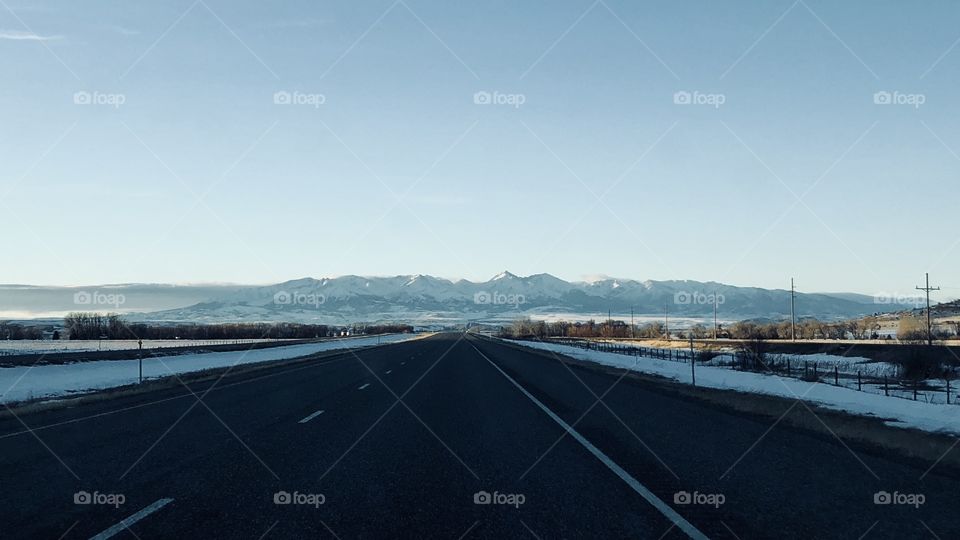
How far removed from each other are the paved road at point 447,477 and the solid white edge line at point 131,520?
18mm

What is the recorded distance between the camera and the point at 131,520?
6.69 meters

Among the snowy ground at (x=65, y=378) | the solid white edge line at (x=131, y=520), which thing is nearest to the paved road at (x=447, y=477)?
the solid white edge line at (x=131, y=520)

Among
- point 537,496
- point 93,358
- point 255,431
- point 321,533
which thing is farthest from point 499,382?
point 93,358

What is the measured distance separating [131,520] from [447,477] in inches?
142

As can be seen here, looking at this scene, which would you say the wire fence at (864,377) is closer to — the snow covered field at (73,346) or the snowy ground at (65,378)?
the snowy ground at (65,378)

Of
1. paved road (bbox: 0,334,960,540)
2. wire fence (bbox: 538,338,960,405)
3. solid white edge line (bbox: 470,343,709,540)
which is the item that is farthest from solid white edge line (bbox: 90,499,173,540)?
wire fence (bbox: 538,338,960,405)

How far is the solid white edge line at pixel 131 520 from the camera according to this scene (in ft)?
20.2

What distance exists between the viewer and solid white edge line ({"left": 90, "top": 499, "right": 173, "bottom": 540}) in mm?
6152

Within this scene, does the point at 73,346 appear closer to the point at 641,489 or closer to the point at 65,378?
the point at 65,378

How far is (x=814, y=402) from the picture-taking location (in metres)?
17.5

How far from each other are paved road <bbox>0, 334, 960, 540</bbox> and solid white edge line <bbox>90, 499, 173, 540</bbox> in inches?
0.7

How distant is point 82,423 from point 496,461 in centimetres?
920

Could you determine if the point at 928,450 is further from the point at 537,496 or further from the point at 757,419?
the point at 537,496

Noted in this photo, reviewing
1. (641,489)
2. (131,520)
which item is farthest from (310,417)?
(641,489)
